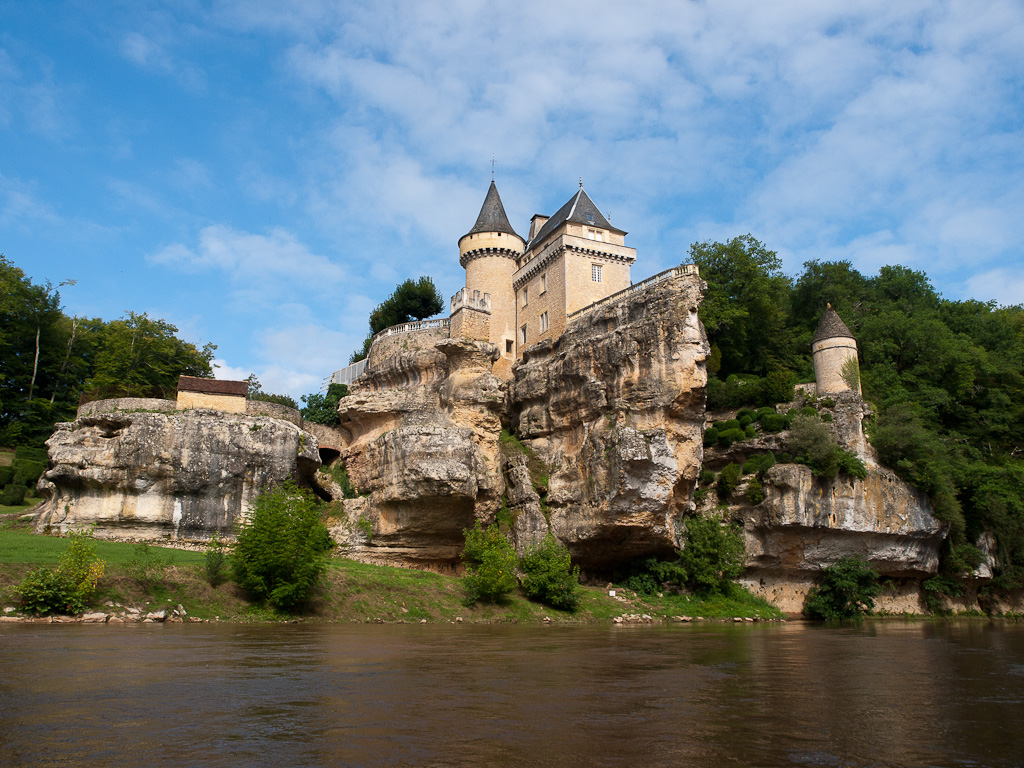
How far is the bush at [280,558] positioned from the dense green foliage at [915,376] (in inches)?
890

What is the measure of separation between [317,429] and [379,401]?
408cm

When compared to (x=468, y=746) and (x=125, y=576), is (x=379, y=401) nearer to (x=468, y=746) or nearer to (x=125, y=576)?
(x=125, y=576)

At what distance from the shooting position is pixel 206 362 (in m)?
46.3

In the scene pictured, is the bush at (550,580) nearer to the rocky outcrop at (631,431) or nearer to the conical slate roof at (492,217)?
the rocky outcrop at (631,431)

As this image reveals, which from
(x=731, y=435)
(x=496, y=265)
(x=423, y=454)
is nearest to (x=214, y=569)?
(x=423, y=454)

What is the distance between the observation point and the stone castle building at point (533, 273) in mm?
42875

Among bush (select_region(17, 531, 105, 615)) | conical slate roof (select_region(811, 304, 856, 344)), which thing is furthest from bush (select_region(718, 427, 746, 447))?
bush (select_region(17, 531, 105, 615))

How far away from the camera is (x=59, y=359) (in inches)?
1737

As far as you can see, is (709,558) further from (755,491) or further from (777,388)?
(777,388)

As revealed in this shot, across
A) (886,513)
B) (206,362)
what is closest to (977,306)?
(886,513)

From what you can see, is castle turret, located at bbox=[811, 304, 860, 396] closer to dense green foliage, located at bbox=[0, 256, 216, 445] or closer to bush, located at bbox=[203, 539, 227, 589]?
bush, located at bbox=[203, 539, 227, 589]

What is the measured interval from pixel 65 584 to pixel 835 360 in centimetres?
3561

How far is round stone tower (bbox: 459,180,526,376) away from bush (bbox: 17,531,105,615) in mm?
30676

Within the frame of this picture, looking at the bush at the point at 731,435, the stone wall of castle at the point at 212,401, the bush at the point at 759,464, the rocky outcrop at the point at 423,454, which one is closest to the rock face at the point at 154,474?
the stone wall of castle at the point at 212,401
